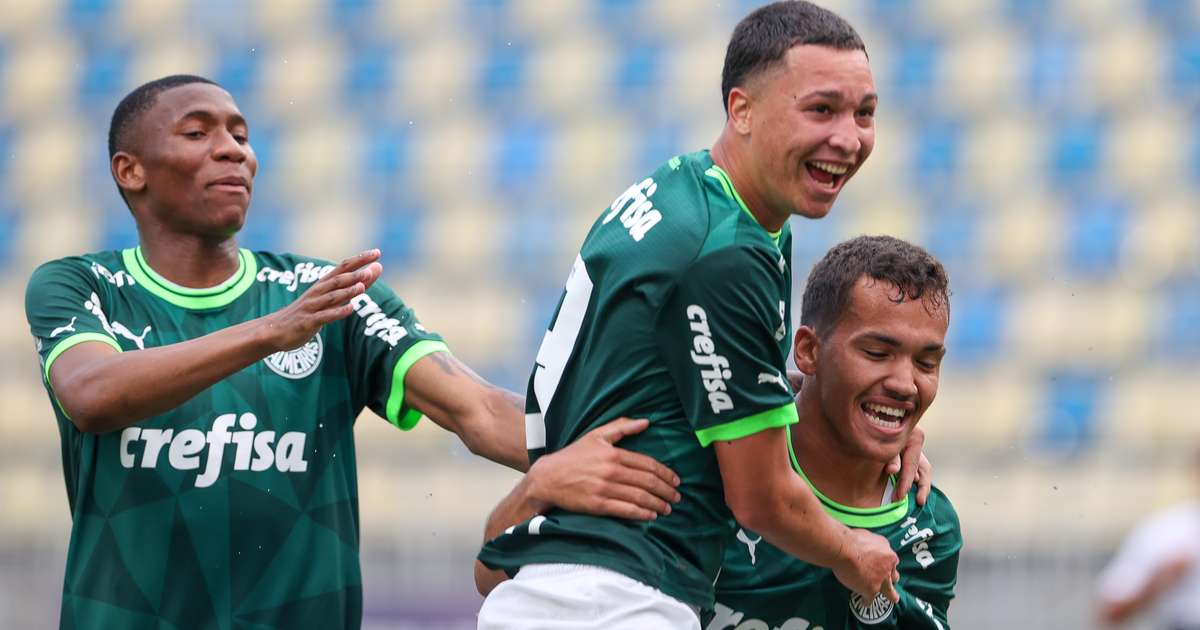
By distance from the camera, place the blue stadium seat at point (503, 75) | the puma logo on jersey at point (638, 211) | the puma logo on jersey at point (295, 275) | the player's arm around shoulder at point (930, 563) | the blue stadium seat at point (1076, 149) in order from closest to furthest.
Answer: the puma logo on jersey at point (638, 211) < the player's arm around shoulder at point (930, 563) < the puma logo on jersey at point (295, 275) < the blue stadium seat at point (1076, 149) < the blue stadium seat at point (503, 75)

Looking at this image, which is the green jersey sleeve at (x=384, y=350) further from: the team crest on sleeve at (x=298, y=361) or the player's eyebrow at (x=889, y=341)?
the player's eyebrow at (x=889, y=341)

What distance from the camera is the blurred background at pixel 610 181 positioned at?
41.4 feet

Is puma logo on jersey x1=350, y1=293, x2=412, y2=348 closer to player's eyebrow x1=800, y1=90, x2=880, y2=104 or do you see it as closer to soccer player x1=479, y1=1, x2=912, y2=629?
soccer player x1=479, y1=1, x2=912, y2=629

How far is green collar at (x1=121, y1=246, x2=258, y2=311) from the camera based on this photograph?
4.32 m

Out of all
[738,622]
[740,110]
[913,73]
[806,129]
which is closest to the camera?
[806,129]

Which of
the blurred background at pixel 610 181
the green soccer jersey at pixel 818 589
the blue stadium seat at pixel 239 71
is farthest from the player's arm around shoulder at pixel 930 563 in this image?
the blue stadium seat at pixel 239 71

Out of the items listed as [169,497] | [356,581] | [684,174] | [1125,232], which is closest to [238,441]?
[169,497]

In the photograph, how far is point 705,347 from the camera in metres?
3.19

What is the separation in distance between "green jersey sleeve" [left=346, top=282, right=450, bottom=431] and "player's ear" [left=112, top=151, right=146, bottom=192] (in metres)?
0.68

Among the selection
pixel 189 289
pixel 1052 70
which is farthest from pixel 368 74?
pixel 189 289

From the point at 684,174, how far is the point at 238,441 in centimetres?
147

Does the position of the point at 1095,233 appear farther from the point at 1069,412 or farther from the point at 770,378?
the point at 770,378

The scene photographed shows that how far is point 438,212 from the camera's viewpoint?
13.6 metres

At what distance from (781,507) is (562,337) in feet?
1.91
